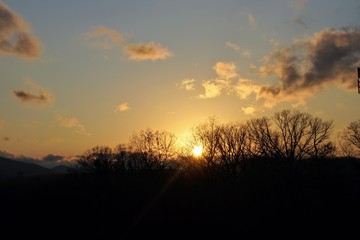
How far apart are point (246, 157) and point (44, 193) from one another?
33.1 m

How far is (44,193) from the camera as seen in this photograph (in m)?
62.2

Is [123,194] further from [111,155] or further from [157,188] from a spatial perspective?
[111,155]

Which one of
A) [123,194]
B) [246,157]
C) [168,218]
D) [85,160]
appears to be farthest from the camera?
[85,160]

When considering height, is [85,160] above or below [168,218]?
above

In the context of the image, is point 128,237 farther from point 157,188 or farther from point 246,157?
point 246,157

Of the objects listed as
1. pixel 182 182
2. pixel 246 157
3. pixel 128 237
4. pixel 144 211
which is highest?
pixel 246 157

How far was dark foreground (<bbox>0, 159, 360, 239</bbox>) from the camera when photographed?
1842 inches

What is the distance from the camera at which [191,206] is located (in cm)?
5222

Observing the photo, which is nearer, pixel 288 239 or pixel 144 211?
pixel 288 239

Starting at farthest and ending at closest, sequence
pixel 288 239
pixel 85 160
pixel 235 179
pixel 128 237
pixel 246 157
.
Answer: pixel 85 160, pixel 246 157, pixel 235 179, pixel 128 237, pixel 288 239

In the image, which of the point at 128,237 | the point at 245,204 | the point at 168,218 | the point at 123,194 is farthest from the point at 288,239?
the point at 123,194

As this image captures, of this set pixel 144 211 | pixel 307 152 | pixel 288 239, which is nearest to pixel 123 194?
pixel 144 211

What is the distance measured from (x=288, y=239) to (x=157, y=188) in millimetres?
19892

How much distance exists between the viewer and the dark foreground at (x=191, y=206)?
4678cm
